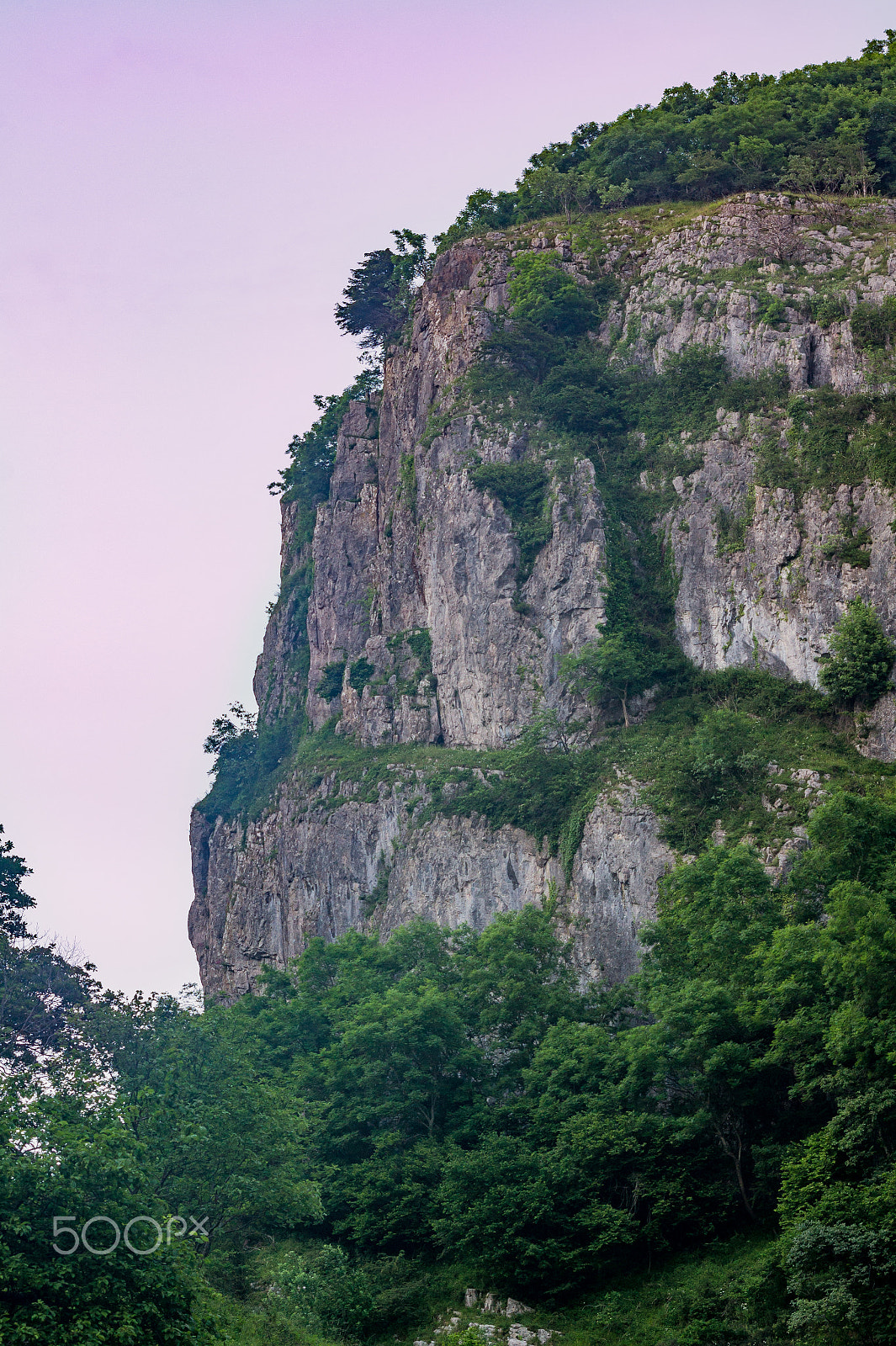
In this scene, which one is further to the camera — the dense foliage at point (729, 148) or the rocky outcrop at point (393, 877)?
the dense foliage at point (729, 148)

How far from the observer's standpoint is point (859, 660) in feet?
134

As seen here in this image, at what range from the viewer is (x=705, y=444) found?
5034cm

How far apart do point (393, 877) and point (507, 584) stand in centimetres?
1281

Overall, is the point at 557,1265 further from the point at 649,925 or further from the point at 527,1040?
the point at 649,925

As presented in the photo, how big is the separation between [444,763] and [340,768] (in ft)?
23.8

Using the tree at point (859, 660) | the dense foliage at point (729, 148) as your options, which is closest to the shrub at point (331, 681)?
the dense foliage at point (729, 148)

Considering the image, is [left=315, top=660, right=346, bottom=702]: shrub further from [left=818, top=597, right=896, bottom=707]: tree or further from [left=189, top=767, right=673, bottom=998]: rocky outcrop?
[left=818, top=597, right=896, bottom=707]: tree

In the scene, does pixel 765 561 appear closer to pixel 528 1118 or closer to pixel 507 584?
pixel 507 584

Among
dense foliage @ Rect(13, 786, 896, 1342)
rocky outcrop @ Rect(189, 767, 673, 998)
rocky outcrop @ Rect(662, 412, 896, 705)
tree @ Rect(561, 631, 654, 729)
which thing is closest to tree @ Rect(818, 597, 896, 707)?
rocky outcrop @ Rect(662, 412, 896, 705)

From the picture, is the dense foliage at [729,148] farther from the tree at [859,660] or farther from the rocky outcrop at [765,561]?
the tree at [859,660]

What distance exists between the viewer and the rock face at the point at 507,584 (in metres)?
43.5


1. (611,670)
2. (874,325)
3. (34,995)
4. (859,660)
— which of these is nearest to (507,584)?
(611,670)

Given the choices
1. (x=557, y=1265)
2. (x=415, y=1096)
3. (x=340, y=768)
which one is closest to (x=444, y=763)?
(x=340, y=768)

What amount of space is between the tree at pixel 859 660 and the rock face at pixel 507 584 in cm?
64
